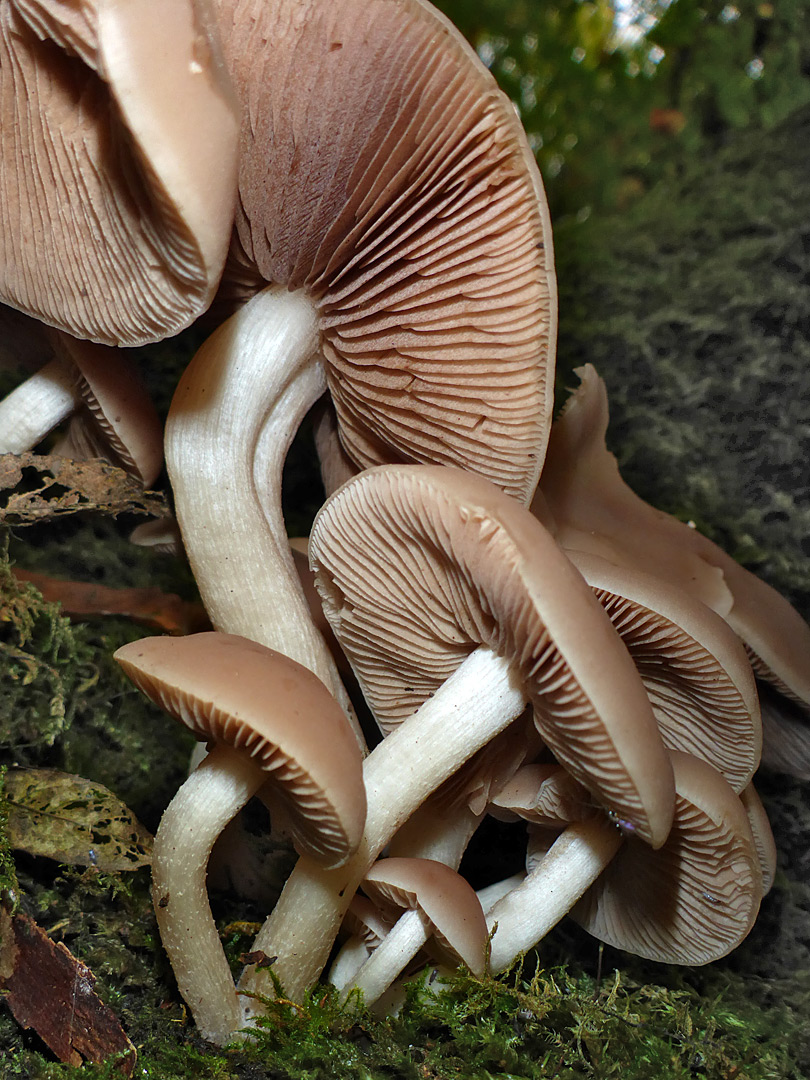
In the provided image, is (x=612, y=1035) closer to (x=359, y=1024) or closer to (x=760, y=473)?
(x=359, y=1024)

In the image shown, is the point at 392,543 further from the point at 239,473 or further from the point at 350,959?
the point at 350,959

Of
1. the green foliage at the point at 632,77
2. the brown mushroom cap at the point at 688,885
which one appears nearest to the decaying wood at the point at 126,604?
the brown mushroom cap at the point at 688,885

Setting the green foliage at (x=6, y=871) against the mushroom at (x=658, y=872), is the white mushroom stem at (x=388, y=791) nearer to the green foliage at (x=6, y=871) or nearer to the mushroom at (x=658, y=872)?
the mushroom at (x=658, y=872)

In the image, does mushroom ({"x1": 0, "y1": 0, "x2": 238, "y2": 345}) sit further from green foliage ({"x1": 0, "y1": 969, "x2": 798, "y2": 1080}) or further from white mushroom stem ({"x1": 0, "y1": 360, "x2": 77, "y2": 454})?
green foliage ({"x1": 0, "y1": 969, "x2": 798, "y2": 1080})

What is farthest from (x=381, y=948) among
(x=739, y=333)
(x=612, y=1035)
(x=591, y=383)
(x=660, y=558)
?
(x=739, y=333)

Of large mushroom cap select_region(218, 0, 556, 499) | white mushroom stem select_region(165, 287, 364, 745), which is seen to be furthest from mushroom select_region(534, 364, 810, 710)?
white mushroom stem select_region(165, 287, 364, 745)

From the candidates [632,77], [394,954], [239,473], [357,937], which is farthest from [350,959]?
[632,77]
